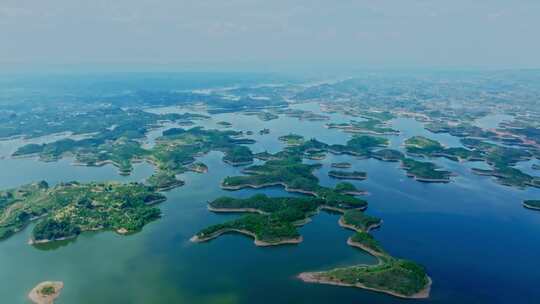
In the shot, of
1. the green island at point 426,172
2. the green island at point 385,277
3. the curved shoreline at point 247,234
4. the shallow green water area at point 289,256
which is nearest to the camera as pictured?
the green island at point 385,277

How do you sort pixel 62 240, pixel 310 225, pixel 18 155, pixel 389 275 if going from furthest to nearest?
pixel 18 155
pixel 310 225
pixel 62 240
pixel 389 275

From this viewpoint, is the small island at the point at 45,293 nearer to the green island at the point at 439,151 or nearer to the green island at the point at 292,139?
the green island at the point at 292,139

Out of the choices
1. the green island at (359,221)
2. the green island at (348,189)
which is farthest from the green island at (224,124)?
the green island at (359,221)

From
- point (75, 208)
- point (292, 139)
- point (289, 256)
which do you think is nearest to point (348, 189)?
point (289, 256)

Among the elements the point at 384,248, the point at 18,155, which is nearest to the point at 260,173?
the point at 384,248

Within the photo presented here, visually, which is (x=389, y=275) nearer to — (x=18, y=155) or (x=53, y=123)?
(x=18, y=155)

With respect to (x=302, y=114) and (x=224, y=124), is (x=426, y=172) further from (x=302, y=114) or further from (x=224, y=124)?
(x=302, y=114)
